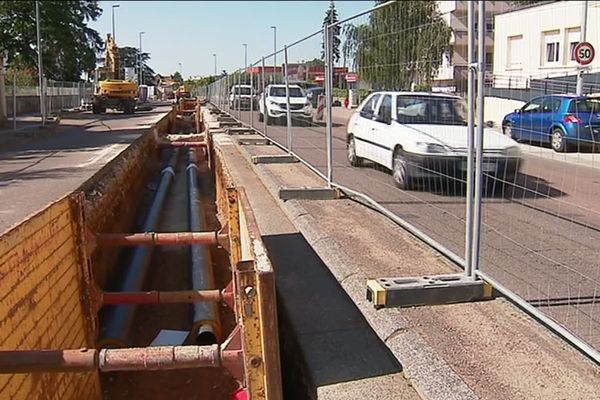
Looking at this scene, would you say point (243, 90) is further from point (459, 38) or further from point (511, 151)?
point (459, 38)

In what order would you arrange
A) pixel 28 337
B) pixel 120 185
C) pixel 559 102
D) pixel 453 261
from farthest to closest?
pixel 120 185 → pixel 559 102 → pixel 453 261 → pixel 28 337

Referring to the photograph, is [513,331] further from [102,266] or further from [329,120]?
[102,266]

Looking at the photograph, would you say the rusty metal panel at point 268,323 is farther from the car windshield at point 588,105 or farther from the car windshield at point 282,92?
the car windshield at point 282,92

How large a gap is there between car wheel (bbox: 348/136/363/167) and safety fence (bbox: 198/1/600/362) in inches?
74.7

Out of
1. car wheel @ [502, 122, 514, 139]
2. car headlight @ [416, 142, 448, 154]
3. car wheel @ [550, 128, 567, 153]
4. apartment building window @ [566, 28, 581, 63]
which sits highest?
apartment building window @ [566, 28, 581, 63]

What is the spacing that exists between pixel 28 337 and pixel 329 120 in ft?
16.1

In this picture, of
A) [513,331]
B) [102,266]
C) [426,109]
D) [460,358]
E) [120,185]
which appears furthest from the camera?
[120,185]

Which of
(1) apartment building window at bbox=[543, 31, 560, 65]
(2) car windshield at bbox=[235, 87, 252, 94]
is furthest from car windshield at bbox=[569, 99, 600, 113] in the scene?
(2) car windshield at bbox=[235, 87, 252, 94]

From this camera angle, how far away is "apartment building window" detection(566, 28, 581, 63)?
4.41 metres

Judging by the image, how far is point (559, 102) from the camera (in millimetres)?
5523

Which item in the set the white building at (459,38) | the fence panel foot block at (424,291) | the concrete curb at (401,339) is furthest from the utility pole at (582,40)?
the concrete curb at (401,339)

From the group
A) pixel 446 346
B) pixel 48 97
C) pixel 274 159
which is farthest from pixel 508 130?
pixel 48 97

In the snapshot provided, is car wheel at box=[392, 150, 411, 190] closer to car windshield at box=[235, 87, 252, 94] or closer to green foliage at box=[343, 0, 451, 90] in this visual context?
green foliage at box=[343, 0, 451, 90]

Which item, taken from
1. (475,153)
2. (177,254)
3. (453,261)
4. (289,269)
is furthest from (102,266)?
(475,153)
